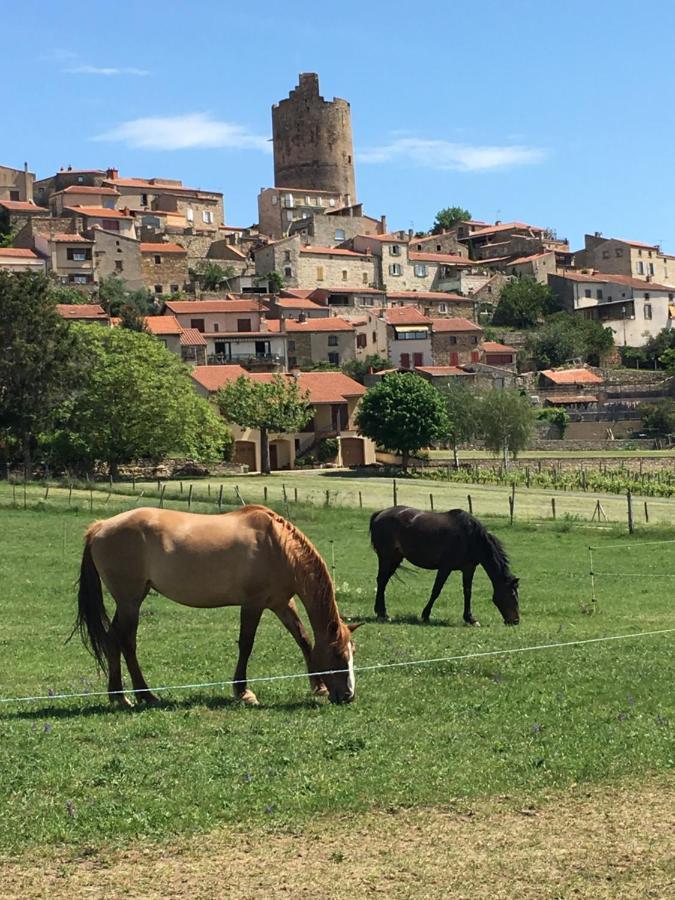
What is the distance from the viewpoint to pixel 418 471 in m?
76.9

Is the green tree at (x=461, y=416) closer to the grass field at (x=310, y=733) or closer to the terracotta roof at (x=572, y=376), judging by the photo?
the terracotta roof at (x=572, y=376)

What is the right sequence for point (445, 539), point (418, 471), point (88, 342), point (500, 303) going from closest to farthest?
point (445, 539), point (88, 342), point (418, 471), point (500, 303)

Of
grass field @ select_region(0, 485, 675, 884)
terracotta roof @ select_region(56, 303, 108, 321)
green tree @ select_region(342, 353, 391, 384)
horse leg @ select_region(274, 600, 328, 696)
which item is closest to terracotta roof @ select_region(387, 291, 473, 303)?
green tree @ select_region(342, 353, 391, 384)

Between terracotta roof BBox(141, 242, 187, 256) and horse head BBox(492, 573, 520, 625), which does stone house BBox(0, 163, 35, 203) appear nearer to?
terracotta roof BBox(141, 242, 187, 256)

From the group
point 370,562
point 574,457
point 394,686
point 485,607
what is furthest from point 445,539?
point 574,457

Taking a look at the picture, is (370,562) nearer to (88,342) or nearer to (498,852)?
(498,852)

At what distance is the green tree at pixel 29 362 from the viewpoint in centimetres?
6244

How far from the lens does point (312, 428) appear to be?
8438 centimetres

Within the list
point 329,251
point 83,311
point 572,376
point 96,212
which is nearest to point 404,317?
point 572,376

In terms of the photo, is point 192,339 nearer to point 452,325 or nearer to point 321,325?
point 321,325

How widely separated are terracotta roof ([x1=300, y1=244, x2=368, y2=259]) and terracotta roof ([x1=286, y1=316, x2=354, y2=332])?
907 inches

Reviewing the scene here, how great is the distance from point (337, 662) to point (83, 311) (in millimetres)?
90285

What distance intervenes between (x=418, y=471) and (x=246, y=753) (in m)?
66.9

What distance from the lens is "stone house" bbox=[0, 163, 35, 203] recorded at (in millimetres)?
145750
